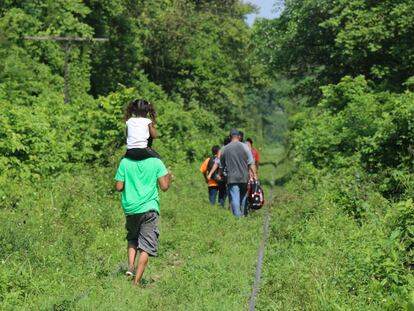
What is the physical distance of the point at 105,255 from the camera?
9.89 meters

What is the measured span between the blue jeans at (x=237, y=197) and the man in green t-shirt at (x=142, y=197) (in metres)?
6.38

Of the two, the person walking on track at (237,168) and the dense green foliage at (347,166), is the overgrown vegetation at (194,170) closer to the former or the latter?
the dense green foliage at (347,166)

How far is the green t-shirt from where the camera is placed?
26.7 feet

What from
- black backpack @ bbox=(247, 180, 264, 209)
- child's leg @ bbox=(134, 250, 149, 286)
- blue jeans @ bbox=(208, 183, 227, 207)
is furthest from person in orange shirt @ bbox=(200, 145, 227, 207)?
child's leg @ bbox=(134, 250, 149, 286)

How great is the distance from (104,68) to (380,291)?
95.2ft

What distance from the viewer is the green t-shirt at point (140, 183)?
320 inches

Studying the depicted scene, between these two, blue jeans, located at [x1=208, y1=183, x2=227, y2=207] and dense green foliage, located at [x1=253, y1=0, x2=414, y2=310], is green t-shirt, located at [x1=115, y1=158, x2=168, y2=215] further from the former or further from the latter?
blue jeans, located at [x1=208, y1=183, x2=227, y2=207]

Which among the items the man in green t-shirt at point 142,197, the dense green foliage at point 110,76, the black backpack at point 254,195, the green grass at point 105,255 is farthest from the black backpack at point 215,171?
the man in green t-shirt at point 142,197

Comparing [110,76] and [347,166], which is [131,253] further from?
[110,76]

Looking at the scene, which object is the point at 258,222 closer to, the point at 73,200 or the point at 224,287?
the point at 73,200

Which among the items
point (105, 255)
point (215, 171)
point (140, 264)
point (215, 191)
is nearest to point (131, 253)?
point (140, 264)

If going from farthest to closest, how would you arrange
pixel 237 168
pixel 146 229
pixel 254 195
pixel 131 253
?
pixel 254 195 < pixel 237 168 < pixel 131 253 < pixel 146 229

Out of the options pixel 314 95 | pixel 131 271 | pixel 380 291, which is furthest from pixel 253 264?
pixel 314 95

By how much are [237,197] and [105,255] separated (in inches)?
207
